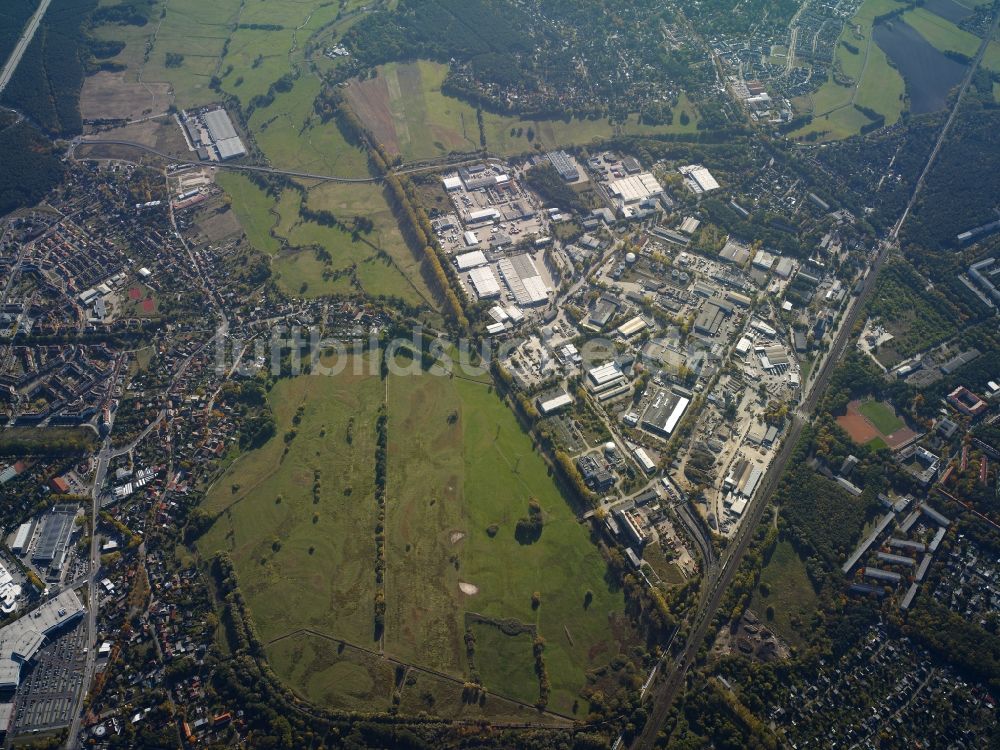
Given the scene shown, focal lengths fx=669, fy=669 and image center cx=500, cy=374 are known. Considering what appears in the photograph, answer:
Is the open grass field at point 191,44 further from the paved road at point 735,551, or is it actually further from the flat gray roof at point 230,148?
the paved road at point 735,551

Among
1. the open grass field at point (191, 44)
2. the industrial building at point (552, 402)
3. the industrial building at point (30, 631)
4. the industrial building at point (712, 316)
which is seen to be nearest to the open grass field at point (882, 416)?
the industrial building at point (712, 316)

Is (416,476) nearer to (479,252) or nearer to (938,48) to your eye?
(479,252)

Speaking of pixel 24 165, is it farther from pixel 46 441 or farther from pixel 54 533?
pixel 54 533

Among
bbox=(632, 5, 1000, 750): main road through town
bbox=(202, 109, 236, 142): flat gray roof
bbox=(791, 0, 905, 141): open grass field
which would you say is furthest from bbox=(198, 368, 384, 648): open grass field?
bbox=(791, 0, 905, 141): open grass field

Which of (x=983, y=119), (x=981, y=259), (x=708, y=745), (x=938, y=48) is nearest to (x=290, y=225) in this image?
(x=708, y=745)

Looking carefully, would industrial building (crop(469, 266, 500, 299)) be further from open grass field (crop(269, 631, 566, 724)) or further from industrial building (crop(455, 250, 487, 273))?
open grass field (crop(269, 631, 566, 724))

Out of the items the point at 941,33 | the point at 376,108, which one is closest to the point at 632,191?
the point at 376,108
